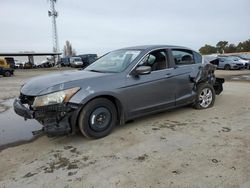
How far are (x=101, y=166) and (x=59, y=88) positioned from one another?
145 cm

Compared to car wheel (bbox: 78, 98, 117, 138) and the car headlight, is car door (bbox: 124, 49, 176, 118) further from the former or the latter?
the car headlight

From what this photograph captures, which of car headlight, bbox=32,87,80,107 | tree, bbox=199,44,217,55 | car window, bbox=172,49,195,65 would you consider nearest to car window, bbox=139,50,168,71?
car window, bbox=172,49,195,65

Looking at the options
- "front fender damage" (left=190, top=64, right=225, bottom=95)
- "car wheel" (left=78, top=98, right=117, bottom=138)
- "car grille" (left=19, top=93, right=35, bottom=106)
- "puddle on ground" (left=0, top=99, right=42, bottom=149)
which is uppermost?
"front fender damage" (left=190, top=64, right=225, bottom=95)

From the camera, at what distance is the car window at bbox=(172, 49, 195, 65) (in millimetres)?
5926

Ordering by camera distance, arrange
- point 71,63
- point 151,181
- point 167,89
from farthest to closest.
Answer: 1. point 71,63
2. point 167,89
3. point 151,181

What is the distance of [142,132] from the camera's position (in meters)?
4.91

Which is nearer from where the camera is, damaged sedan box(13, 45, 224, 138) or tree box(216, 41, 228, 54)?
damaged sedan box(13, 45, 224, 138)

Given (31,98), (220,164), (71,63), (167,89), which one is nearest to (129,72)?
(167,89)

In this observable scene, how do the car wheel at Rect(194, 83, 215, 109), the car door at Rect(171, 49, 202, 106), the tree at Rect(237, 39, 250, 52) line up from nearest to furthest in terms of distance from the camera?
the car door at Rect(171, 49, 202, 106)
the car wheel at Rect(194, 83, 215, 109)
the tree at Rect(237, 39, 250, 52)

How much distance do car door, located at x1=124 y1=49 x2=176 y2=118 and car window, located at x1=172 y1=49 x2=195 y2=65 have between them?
33 centimetres

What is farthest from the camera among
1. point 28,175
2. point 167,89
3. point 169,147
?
point 167,89

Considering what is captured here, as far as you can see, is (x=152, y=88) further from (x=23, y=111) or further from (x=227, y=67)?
(x=227, y=67)

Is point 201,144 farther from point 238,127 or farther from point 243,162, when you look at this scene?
point 238,127

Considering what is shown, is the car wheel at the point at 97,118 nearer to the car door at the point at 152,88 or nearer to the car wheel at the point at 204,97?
the car door at the point at 152,88
